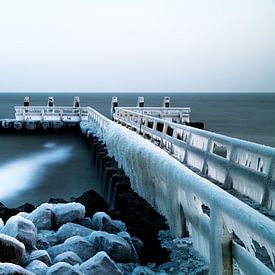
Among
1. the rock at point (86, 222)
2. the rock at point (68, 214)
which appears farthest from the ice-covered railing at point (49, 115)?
the rock at point (86, 222)

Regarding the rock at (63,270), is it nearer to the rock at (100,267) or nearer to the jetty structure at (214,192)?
the rock at (100,267)

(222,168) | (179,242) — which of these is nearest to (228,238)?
(179,242)

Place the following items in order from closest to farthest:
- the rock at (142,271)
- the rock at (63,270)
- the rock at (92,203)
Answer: the rock at (63,270) → the rock at (142,271) → the rock at (92,203)

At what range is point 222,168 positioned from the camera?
730 cm

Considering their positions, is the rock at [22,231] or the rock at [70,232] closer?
the rock at [22,231]

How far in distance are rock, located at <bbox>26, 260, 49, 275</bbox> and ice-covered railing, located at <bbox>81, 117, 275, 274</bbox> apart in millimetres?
1371

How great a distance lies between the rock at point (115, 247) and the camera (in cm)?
473

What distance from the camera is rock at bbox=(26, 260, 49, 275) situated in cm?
409

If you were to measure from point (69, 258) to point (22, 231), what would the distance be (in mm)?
770

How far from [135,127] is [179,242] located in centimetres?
1105

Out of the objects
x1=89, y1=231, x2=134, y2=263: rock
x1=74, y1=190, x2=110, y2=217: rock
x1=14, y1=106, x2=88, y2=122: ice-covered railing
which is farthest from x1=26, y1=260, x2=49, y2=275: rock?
x1=14, y1=106, x2=88, y2=122: ice-covered railing

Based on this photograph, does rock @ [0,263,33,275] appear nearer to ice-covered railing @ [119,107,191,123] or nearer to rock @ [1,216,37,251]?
rock @ [1,216,37,251]

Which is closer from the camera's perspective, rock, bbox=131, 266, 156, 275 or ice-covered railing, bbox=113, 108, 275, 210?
rock, bbox=131, 266, 156, 275

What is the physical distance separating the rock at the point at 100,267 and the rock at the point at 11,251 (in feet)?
2.02
